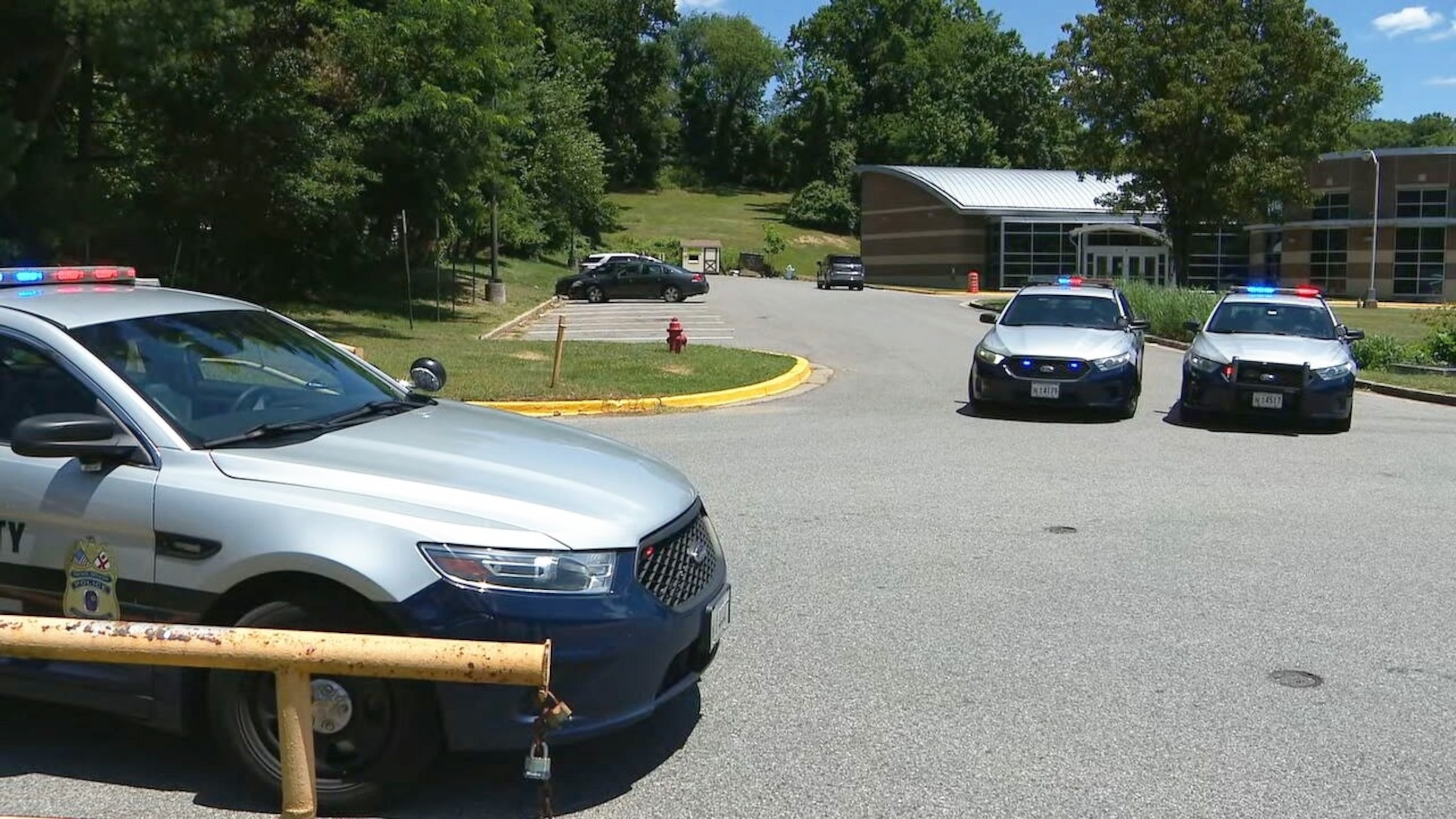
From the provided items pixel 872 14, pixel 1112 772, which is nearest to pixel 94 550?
pixel 1112 772

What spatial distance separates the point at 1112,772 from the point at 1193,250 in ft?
190

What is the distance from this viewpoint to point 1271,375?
13.8 m

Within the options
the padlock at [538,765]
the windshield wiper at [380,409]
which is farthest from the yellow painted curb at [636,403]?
the padlock at [538,765]

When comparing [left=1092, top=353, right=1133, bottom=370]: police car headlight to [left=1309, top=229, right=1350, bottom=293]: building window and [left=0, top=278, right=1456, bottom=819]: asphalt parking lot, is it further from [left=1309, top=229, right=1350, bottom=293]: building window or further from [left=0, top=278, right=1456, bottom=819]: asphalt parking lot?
[left=1309, top=229, right=1350, bottom=293]: building window

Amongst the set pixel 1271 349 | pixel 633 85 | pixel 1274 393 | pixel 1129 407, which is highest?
pixel 633 85

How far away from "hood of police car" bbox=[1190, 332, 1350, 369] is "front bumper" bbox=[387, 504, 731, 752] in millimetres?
11700

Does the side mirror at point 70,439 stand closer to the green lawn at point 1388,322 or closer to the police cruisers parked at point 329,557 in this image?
the police cruisers parked at point 329,557

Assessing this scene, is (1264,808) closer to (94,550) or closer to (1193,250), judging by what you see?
(94,550)

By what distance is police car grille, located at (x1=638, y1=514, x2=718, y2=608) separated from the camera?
13.3ft

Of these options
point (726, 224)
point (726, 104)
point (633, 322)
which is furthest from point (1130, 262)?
point (726, 104)

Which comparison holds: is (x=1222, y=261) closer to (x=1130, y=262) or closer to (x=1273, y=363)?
(x=1130, y=262)

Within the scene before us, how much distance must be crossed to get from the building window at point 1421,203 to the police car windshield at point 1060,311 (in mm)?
43457

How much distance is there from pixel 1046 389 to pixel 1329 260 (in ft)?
152

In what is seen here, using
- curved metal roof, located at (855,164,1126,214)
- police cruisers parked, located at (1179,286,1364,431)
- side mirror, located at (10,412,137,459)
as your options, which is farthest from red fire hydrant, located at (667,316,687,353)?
curved metal roof, located at (855,164,1126,214)
